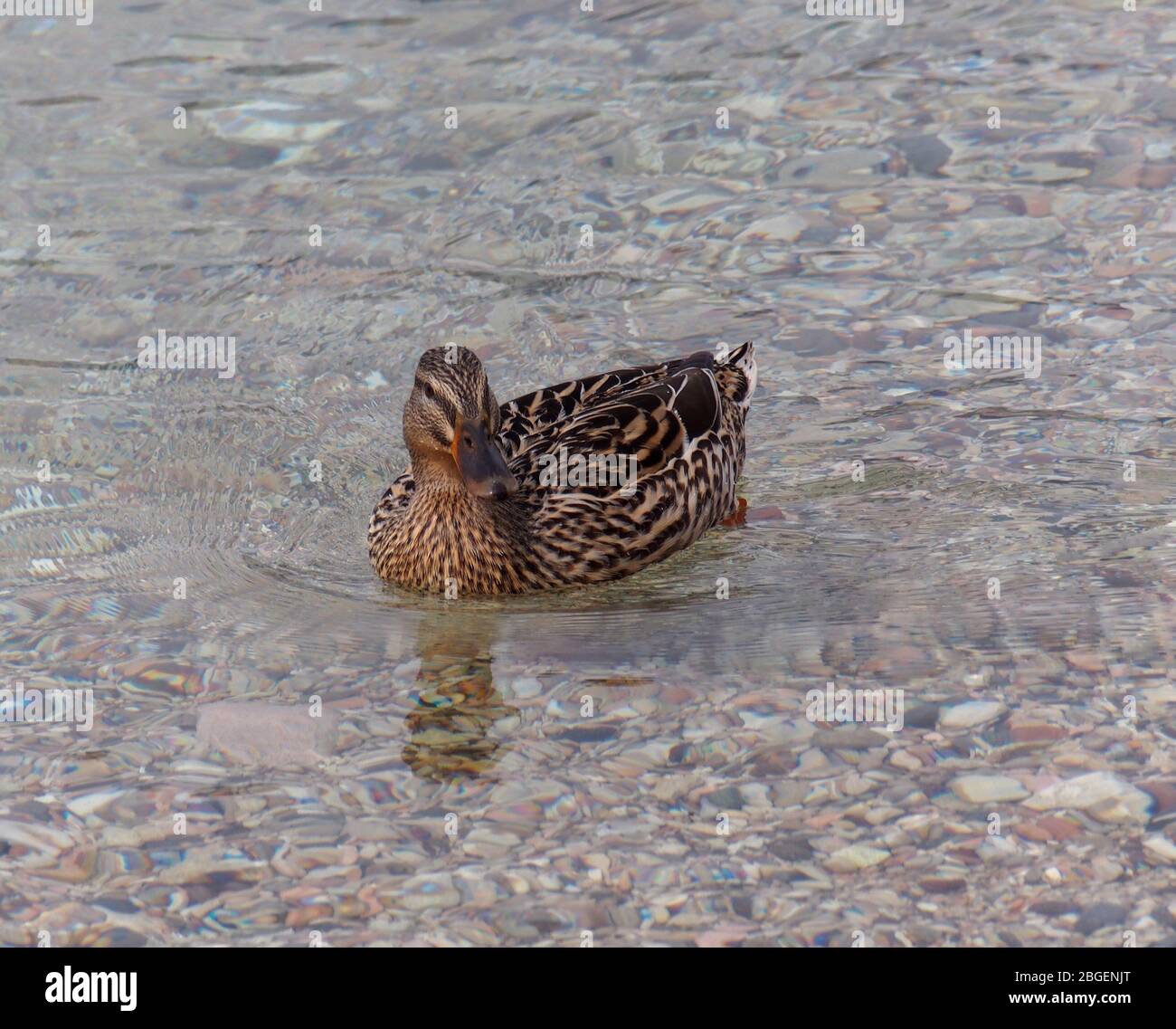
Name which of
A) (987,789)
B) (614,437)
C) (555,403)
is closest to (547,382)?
(555,403)

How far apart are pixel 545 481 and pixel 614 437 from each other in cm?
42

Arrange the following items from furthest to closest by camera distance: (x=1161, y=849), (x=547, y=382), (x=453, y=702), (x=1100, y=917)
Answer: (x=547, y=382) → (x=453, y=702) → (x=1161, y=849) → (x=1100, y=917)

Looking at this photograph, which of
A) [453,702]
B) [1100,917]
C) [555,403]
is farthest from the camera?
[555,403]

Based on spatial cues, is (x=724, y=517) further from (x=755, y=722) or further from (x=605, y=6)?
(x=605, y=6)

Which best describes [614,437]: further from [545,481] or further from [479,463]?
[479,463]

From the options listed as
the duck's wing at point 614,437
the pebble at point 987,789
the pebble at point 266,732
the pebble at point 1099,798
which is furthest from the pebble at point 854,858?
the duck's wing at point 614,437

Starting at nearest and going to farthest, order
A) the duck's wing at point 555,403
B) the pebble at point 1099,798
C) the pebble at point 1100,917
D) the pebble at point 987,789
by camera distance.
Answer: the pebble at point 1100,917 → the pebble at point 1099,798 → the pebble at point 987,789 → the duck's wing at point 555,403

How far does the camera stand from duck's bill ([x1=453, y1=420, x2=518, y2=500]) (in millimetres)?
8031

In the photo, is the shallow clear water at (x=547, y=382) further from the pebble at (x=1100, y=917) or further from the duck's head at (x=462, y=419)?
the duck's head at (x=462, y=419)

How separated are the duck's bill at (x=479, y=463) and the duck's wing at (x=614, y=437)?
22.5 inches

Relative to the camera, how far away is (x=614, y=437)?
346 inches

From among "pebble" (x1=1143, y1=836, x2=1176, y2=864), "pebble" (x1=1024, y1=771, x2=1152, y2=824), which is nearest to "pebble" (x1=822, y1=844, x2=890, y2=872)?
"pebble" (x1=1024, y1=771, x2=1152, y2=824)

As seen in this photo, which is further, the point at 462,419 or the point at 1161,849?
the point at 462,419

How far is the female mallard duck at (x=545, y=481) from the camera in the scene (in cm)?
823
